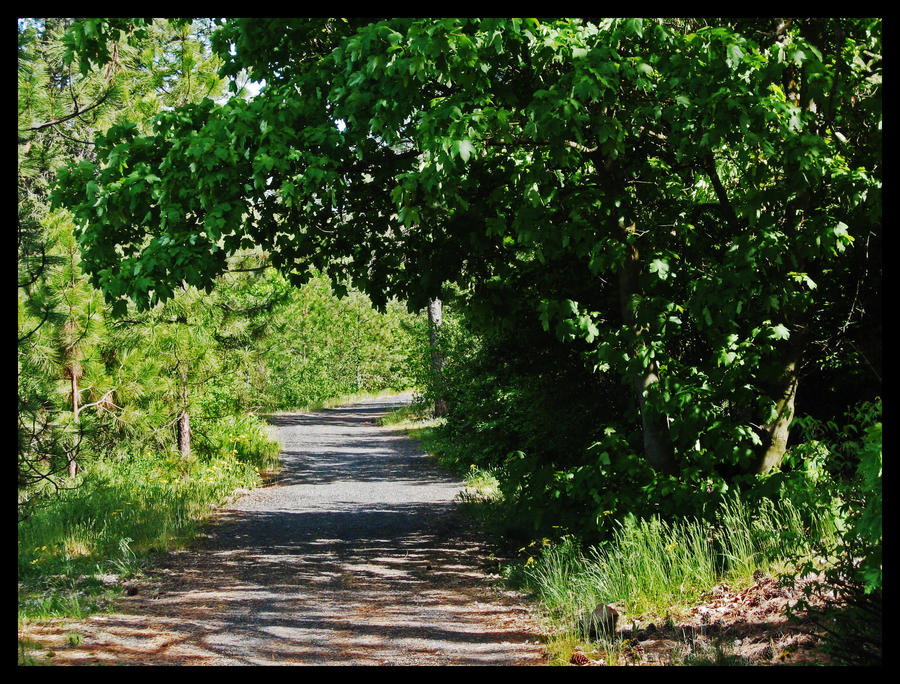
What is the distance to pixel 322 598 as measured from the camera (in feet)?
23.2

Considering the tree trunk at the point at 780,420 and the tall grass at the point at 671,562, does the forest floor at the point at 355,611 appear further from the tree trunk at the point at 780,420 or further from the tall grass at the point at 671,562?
the tree trunk at the point at 780,420

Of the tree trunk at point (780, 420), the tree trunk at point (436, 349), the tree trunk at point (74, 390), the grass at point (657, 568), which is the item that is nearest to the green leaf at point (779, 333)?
the tree trunk at point (780, 420)

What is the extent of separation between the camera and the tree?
539 centimetres

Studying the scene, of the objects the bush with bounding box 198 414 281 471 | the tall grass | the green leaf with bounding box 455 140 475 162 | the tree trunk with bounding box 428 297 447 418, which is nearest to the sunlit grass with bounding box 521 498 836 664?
the tall grass

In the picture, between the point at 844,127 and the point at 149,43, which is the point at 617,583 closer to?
the point at 844,127

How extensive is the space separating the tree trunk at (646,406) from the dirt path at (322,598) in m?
1.76

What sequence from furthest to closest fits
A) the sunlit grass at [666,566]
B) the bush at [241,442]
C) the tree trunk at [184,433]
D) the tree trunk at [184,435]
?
1. the bush at [241,442]
2. the tree trunk at [184,435]
3. the tree trunk at [184,433]
4. the sunlit grass at [666,566]

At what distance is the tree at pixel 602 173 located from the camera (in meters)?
5.39

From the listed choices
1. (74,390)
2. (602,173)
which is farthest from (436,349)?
(602,173)

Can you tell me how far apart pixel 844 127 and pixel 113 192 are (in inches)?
240

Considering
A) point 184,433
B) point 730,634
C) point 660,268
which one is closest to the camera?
point 730,634

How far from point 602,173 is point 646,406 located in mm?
2110

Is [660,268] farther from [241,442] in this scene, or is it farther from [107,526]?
[241,442]
